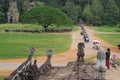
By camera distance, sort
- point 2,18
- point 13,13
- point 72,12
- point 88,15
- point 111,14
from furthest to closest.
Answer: point 13,13, point 2,18, point 72,12, point 88,15, point 111,14

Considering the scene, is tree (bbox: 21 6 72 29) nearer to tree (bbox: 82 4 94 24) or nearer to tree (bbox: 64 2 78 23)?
tree (bbox: 82 4 94 24)

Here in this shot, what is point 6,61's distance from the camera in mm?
33375

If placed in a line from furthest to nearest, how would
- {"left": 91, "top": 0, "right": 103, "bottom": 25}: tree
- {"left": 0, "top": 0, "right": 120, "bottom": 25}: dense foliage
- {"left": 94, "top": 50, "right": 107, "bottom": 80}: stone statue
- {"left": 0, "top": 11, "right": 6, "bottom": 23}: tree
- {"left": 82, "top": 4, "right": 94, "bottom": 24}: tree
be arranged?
{"left": 0, "top": 11, "right": 6, "bottom": 23}: tree → {"left": 82, "top": 4, "right": 94, "bottom": 24}: tree → {"left": 91, "top": 0, "right": 103, "bottom": 25}: tree → {"left": 0, "top": 0, "right": 120, "bottom": 25}: dense foliage → {"left": 94, "top": 50, "right": 107, "bottom": 80}: stone statue

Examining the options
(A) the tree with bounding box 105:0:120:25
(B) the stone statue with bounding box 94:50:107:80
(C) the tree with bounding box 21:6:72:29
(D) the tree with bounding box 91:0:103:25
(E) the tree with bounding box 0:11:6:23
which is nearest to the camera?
(B) the stone statue with bounding box 94:50:107:80

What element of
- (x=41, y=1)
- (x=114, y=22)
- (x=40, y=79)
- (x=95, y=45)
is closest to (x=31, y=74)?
(x=40, y=79)

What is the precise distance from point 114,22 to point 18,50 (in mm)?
67174

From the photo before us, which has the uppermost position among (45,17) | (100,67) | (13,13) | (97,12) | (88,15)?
(100,67)

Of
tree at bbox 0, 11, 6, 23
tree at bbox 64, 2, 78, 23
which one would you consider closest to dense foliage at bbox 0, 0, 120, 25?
tree at bbox 64, 2, 78, 23

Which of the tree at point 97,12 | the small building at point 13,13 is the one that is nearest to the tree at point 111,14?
the tree at point 97,12

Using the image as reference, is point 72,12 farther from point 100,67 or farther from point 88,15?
point 100,67

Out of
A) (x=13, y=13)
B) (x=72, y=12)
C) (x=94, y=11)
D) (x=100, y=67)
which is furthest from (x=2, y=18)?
(x=100, y=67)

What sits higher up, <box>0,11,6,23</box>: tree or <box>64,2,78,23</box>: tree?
<box>64,2,78,23</box>: tree

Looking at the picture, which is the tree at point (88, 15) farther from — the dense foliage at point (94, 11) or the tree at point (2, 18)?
the tree at point (2, 18)

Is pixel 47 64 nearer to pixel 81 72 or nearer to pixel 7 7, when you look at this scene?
pixel 81 72
